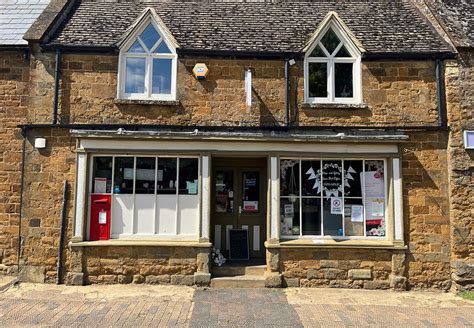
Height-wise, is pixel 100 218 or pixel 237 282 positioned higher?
pixel 100 218

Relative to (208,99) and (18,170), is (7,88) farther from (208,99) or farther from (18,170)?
(208,99)

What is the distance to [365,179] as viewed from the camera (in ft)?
27.5

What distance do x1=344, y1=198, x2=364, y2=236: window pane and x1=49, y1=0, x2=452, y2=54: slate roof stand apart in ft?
11.9

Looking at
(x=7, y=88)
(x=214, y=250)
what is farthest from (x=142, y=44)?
(x=214, y=250)

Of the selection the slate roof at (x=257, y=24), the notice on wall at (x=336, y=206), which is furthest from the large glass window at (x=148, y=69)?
the notice on wall at (x=336, y=206)

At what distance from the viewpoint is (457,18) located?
9.04 m

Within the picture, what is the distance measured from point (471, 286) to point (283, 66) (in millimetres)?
6311

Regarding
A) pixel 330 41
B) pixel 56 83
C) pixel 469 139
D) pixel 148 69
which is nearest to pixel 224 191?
pixel 148 69

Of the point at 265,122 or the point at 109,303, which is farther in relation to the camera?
the point at 265,122

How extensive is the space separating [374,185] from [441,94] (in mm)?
2566

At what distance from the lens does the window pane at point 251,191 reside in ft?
30.3

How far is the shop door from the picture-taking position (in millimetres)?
9148

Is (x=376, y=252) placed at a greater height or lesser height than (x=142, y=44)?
lesser

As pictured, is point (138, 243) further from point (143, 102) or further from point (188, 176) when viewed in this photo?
point (143, 102)
